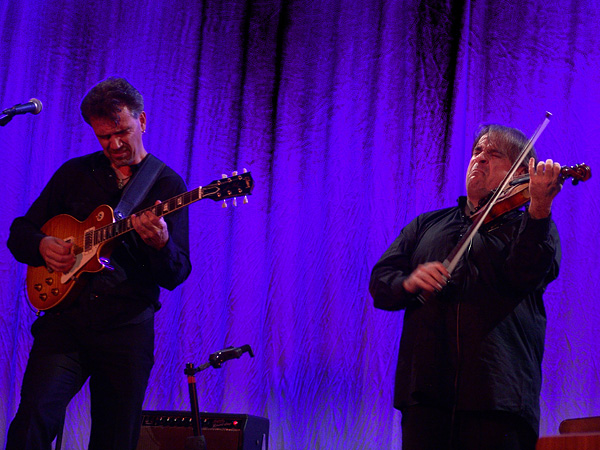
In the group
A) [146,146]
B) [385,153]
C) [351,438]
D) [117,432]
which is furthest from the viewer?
[146,146]

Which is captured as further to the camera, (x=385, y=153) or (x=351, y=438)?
(x=385, y=153)

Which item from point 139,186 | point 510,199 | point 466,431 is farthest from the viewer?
point 139,186

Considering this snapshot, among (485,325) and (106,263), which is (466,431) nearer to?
(485,325)

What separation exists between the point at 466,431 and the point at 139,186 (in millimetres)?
1385

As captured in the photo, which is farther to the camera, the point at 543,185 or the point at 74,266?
the point at 74,266

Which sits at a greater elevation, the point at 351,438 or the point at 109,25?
the point at 109,25

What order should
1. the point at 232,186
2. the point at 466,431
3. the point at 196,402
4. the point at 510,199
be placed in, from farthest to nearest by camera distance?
the point at 196,402, the point at 232,186, the point at 510,199, the point at 466,431

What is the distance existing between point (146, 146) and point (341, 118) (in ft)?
3.51

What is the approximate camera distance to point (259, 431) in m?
2.89

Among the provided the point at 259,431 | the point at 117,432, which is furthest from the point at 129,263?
the point at 259,431

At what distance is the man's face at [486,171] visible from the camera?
2182 mm

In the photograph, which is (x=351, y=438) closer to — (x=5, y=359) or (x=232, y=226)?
(x=232, y=226)

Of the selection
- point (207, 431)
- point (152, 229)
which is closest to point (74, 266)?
point (152, 229)

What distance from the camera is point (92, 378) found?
2.22 m
